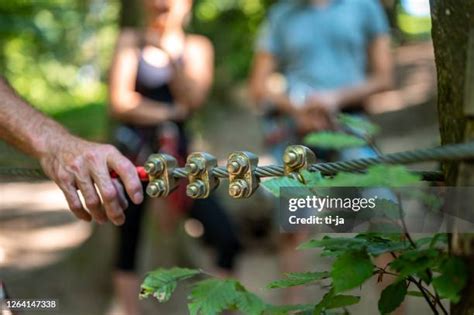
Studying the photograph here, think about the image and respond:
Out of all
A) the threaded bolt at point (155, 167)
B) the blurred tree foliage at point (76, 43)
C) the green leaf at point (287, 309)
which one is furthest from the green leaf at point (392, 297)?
the blurred tree foliage at point (76, 43)

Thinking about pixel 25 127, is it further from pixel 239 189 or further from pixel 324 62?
pixel 324 62

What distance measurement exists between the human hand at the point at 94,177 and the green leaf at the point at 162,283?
0.15m

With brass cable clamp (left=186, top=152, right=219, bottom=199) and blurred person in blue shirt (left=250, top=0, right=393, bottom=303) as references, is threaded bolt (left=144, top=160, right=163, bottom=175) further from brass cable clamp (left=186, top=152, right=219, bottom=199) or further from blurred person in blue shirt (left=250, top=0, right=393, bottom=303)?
blurred person in blue shirt (left=250, top=0, right=393, bottom=303)

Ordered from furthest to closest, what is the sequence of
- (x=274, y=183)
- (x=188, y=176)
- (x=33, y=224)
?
(x=33, y=224) < (x=188, y=176) < (x=274, y=183)

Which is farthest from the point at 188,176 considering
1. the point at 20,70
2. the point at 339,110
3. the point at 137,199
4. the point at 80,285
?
the point at 20,70

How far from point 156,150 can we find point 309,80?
2.40 feet

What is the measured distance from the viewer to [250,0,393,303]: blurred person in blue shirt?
3.72m

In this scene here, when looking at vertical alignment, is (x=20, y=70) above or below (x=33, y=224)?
above

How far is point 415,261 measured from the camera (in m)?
1.33

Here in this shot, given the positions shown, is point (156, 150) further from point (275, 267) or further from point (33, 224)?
point (33, 224)

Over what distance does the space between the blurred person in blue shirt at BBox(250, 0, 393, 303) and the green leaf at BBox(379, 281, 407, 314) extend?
2.21m

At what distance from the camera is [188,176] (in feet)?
5.27

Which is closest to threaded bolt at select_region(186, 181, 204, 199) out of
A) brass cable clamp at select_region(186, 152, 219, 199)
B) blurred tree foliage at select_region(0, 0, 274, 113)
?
brass cable clamp at select_region(186, 152, 219, 199)

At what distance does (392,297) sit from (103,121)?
11362 millimetres
